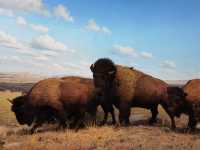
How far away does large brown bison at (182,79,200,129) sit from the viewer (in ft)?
46.8

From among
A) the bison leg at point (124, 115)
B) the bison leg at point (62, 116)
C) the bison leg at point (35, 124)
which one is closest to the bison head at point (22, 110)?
the bison leg at point (35, 124)

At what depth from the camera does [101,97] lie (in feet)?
55.0

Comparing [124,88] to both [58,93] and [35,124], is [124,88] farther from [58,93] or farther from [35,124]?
[35,124]

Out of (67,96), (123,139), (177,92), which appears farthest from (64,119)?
(177,92)

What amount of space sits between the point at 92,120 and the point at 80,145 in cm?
509

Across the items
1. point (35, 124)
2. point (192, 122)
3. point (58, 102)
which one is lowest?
point (35, 124)

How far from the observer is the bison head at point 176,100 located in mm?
14966

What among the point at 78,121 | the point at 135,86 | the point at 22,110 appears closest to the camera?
the point at 78,121

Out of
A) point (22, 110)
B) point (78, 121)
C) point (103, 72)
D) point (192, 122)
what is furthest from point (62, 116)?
point (192, 122)

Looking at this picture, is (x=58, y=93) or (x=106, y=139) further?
(x=58, y=93)

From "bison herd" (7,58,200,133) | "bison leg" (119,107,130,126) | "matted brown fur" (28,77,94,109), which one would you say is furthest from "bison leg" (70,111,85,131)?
"bison leg" (119,107,130,126)

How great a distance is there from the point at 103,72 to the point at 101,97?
108 centimetres

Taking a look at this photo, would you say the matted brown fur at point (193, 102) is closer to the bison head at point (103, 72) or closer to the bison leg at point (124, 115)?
the bison leg at point (124, 115)

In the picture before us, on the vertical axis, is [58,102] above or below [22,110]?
above
